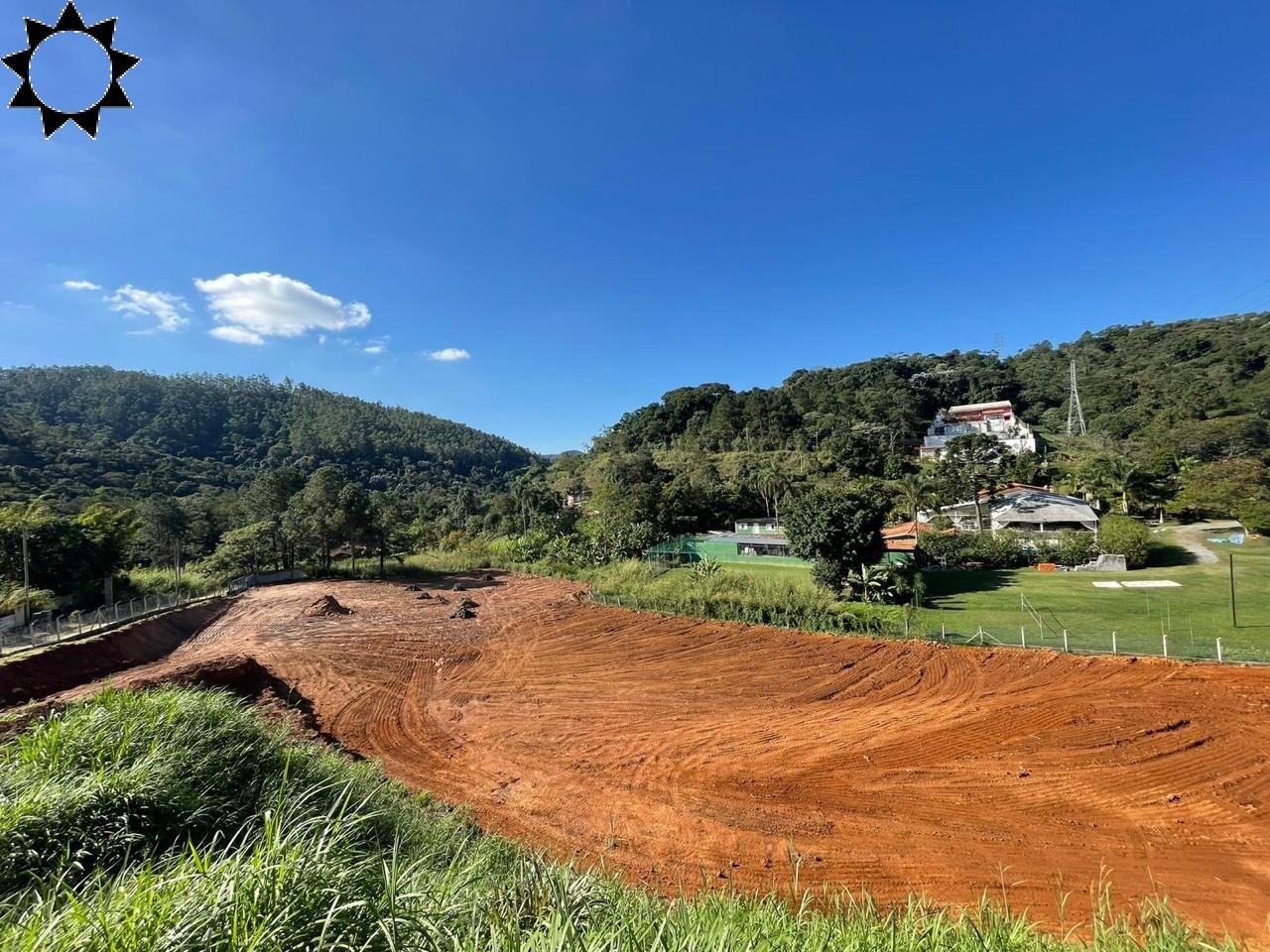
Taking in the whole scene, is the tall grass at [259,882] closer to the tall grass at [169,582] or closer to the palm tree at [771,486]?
the tall grass at [169,582]

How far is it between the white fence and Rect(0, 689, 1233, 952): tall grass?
17.1m

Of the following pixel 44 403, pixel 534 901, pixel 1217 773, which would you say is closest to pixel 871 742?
pixel 1217 773

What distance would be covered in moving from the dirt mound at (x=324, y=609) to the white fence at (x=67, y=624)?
20.0 ft

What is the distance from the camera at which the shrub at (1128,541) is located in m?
23.3

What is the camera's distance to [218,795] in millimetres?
4145

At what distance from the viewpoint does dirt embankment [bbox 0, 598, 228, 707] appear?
42.2ft

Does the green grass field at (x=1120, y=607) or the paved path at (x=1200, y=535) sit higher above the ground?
the paved path at (x=1200, y=535)

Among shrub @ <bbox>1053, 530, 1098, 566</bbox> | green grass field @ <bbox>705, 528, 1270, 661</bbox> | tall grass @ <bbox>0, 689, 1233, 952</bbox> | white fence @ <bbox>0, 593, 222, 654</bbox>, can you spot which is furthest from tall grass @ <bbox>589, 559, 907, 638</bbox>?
Answer: white fence @ <bbox>0, 593, 222, 654</bbox>

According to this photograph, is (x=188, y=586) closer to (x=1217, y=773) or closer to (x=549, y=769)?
(x=549, y=769)

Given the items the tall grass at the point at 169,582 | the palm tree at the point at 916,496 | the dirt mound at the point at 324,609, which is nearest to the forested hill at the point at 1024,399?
the palm tree at the point at 916,496

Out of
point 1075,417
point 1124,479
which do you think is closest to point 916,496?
point 1124,479

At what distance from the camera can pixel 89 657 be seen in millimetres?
15227

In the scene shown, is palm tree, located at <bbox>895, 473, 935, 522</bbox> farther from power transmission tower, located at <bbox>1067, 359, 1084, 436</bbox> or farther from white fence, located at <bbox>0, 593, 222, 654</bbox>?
white fence, located at <bbox>0, 593, 222, 654</bbox>

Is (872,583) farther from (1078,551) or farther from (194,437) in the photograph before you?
(194,437)
